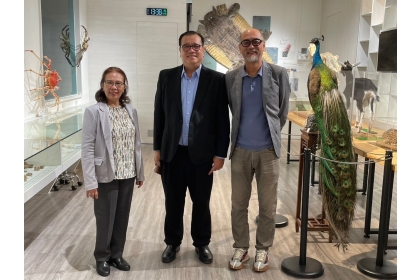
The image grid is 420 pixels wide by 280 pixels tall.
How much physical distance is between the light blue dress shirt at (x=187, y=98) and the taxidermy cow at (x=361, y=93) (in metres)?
1.87

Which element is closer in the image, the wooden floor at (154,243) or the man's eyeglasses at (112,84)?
the man's eyeglasses at (112,84)

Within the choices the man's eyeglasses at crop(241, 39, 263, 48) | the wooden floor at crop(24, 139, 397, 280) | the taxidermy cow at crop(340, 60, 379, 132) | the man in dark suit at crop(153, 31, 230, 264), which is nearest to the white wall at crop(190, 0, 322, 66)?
the taxidermy cow at crop(340, 60, 379, 132)

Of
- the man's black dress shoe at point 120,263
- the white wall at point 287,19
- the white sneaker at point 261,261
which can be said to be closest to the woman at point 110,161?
the man's black dress shoe at point 120,263

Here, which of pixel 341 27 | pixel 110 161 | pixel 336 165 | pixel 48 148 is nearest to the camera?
pixel 110 161

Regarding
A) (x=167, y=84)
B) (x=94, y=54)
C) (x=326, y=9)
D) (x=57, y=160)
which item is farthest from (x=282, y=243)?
(x=326, y=9)

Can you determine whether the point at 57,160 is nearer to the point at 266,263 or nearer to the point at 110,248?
the point at 110,248

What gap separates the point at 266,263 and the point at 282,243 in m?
0.50

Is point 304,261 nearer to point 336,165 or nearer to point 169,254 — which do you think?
point 336,165

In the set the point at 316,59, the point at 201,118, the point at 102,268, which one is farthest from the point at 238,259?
the point at 316,59

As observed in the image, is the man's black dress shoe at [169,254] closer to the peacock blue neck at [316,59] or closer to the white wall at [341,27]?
the peacock blue neck at [316,59]

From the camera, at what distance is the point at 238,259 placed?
8.79 ft

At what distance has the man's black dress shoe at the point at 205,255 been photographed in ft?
9.04

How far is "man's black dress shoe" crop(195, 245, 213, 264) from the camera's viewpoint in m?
2.76

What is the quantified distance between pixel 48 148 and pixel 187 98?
1.52 metres
